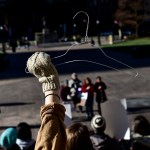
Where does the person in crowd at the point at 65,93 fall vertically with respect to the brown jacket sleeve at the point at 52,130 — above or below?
below

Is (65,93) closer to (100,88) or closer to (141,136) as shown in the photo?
(100,88)

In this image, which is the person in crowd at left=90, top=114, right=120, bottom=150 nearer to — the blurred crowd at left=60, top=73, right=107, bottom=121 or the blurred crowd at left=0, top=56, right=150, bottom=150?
the blurred crowd at left=0, top=56, right=150, bottom=150

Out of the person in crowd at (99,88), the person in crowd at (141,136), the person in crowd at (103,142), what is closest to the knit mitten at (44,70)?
the person in crowd at (103,142)

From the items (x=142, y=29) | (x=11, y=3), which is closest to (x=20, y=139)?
(x=142, y=29)

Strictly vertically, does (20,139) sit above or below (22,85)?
above

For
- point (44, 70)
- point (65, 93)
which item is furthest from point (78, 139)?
point (65, 93)

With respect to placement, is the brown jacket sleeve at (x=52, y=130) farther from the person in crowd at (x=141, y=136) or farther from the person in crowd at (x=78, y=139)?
the person in crowd at (x=141, y=136)

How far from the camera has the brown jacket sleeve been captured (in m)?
2.51

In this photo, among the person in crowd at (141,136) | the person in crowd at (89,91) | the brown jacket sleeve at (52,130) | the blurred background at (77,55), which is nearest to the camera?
the brown jacket sleeve at (52,130)

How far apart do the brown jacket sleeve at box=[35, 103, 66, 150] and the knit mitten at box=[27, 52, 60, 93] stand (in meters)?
0.11

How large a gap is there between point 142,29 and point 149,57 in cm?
4564

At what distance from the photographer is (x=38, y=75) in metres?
2.70

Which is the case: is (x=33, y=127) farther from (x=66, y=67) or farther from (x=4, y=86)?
(x=66, y=67)

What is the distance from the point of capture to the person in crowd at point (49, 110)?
2512 mm
